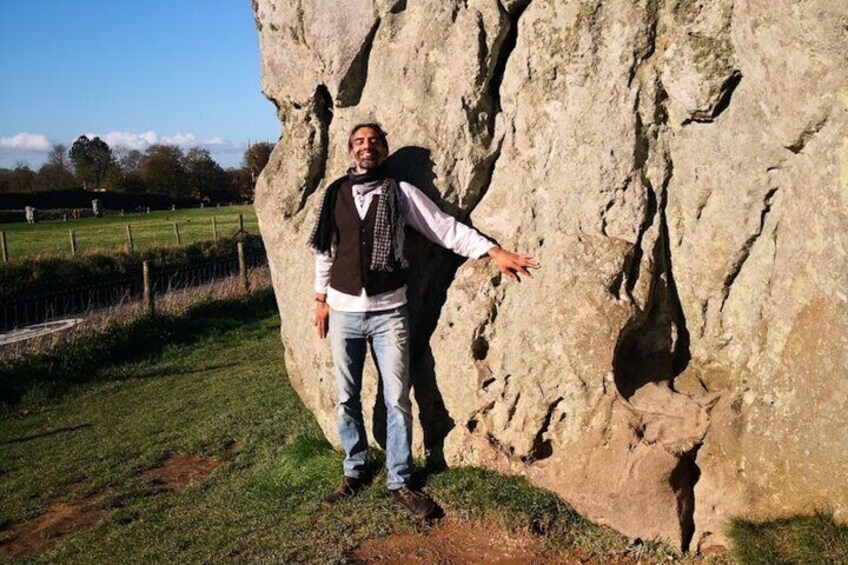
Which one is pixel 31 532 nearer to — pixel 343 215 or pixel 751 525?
pixel 343 215

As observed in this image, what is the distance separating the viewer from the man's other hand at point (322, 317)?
644 centimetres

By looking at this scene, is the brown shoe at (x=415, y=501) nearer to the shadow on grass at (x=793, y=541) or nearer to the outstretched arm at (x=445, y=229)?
the outstretched arm at (x=445, y=229)

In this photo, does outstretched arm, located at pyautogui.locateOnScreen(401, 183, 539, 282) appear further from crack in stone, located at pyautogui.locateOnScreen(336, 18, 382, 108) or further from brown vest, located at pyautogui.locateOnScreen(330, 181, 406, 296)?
crack in stone, located at pyautogui.locateOnScreen(336, 18, 382, 108)

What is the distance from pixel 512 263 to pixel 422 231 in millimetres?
812

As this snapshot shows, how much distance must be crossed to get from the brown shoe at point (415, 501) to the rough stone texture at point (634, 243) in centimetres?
59

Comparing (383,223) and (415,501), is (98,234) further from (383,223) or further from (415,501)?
(415,501)

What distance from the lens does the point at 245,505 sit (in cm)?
680

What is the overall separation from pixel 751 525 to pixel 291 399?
280 inches

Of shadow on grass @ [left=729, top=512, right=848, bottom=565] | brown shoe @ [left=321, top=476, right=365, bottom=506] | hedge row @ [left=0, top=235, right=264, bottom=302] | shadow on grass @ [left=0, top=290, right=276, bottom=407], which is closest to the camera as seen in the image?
shadow on grass @ [left=729, top=512, right=848, bottom=565]

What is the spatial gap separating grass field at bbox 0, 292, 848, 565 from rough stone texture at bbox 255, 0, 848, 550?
305 mm

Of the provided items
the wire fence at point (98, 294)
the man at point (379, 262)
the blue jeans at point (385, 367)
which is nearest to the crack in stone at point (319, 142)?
the man at point (379, 262)

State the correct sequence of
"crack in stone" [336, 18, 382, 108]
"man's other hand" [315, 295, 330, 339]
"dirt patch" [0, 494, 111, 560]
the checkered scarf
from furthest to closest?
"dirt patch" [0, 494, 111, 560]
"crack in stone" [336, 18, 382, 108]
"man's other hand" [315, 295, 330, 339]
the checkered scarf

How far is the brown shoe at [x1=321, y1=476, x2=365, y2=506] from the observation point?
6.19 metres

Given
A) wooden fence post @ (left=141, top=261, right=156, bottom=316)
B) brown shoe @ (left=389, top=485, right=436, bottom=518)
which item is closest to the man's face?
brown shoe @ (left=389, top=485, right=436, bottom=518)
